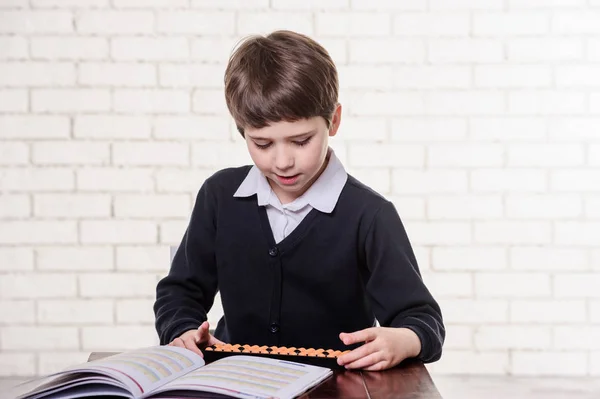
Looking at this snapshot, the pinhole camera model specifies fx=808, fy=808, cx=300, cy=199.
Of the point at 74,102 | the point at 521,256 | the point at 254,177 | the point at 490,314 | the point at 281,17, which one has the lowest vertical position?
the point at 490,314

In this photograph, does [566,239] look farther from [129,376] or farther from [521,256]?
[129,376]

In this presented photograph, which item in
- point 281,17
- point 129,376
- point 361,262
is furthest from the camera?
point 281,17

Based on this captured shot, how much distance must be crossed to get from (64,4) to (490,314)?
5.99ft

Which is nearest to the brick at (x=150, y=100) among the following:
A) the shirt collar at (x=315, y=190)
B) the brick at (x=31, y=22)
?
the brick at (x=31, y=22)

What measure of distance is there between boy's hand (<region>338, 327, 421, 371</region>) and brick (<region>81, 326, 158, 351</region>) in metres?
1.71

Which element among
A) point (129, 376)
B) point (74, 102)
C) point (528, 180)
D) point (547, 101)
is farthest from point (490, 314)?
point (129, 376)

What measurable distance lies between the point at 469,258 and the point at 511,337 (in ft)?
1.04

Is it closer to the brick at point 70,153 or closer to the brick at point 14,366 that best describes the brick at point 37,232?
the brick at point 70,153

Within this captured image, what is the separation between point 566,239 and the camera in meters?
2.81

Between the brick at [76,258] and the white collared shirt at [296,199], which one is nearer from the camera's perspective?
the white collared shirt at [296,199]

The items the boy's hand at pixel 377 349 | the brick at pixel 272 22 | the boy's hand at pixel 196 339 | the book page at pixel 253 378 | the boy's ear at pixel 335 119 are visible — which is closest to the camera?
the book page at pixel 253 378

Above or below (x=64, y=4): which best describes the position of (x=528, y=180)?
below

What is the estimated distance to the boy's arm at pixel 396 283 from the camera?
4.48 feet

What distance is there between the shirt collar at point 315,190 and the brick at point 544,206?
1.36 meters
